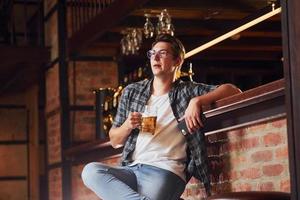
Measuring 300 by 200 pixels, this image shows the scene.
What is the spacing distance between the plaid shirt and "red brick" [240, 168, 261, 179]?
196mm

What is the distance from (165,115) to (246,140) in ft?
1.50

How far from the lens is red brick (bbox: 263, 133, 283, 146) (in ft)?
11.5

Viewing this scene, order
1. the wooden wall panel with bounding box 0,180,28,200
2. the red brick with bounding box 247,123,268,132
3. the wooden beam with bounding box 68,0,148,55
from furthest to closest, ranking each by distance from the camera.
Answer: the wooden wall panel with bounding box 0,180,28,200 → the wooden beam with bounding box 68,0,148,55 → the red brick with bounding box 247,123,268,132

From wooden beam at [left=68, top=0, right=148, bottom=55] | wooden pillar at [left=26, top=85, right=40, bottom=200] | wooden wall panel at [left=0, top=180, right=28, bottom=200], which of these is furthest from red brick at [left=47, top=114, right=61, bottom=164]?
wooden wall panel at [left=0, top=180, right=28, bottom=200]

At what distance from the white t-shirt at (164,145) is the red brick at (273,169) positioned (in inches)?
18.2

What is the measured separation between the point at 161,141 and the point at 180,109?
203mm

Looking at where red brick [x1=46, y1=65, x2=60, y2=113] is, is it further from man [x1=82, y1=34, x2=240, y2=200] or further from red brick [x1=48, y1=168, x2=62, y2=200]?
man [x1=82, y1=34, x2=240, y2=200]

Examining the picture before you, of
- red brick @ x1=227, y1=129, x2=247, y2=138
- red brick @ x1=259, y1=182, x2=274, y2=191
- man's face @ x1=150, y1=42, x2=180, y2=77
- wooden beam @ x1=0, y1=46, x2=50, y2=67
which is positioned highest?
wooden beam @ x1=0, y1=46, x2=50, y2=67

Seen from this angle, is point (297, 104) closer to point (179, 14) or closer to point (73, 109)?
point (179, 14)

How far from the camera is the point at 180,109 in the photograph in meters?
3.88

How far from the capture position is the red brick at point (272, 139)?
3.52 meters

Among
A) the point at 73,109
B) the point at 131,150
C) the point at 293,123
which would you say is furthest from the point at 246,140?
the point at 73,109

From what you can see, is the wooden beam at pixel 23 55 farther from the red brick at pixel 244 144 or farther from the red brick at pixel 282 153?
the red brick at pixel 282 153

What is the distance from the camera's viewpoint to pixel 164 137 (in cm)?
386
